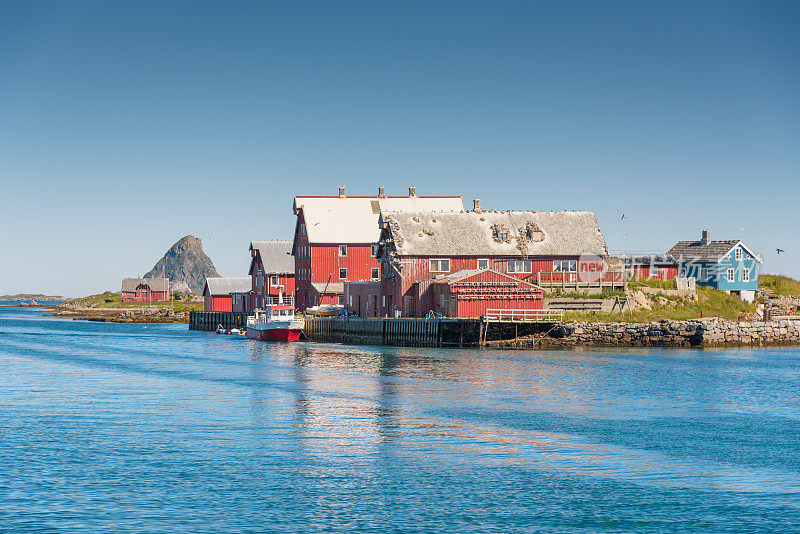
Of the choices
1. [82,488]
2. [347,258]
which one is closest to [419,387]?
[82,488]

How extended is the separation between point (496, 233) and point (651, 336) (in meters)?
15.8

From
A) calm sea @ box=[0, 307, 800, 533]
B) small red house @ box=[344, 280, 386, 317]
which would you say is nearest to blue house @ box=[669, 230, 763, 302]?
small red house @ box=[344, 280, 386, 317]

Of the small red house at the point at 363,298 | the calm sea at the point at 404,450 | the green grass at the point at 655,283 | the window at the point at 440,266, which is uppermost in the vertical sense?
the window at the point at 440,266

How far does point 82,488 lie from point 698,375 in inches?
1293

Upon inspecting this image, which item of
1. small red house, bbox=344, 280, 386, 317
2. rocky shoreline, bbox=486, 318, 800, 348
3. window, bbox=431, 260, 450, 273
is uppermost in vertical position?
window, bbox=431, 260, 450, 273

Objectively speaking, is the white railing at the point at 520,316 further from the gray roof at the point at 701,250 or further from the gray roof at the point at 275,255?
the gray roof at the point at 275,255

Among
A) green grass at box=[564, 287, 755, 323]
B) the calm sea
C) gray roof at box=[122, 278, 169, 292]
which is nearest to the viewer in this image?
the calm sea

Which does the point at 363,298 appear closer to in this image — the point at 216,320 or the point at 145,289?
the point at 216,320

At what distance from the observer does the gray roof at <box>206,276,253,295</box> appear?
106688 millimetres

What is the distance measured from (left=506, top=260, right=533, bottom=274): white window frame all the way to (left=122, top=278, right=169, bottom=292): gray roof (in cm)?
13396

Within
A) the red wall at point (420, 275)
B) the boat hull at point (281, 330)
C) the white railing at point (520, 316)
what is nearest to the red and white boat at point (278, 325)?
the boat hull at point (281, 330)

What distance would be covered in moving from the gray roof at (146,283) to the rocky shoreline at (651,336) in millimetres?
142097

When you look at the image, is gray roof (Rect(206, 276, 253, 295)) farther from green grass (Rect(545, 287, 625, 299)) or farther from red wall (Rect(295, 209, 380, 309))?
green grass (Rect(545, 287, 625, 299))

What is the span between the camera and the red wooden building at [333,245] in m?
83.9
